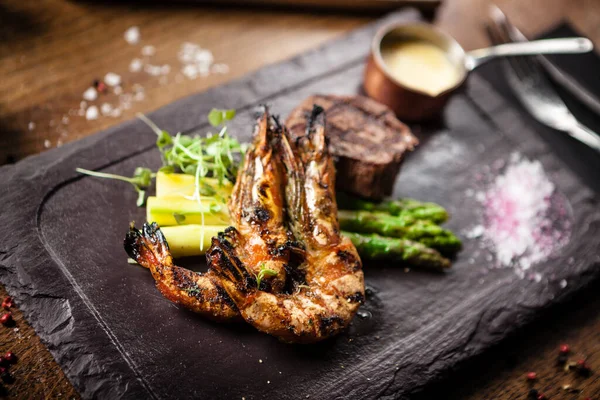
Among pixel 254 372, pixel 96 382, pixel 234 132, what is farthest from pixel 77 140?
pixel 254 372

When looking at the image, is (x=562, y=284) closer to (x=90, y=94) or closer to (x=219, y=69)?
(x=219, y=69)

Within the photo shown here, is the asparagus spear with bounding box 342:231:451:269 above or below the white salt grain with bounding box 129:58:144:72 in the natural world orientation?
below

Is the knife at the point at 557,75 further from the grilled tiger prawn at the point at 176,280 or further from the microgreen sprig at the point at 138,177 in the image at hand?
the grilled tiger prawn at the point at 176,280

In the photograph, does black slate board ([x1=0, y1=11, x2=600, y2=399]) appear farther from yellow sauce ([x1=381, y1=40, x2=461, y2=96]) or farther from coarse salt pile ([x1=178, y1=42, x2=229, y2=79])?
yellow sauce ([x1=381, y1=40, x2=461, y2=96])

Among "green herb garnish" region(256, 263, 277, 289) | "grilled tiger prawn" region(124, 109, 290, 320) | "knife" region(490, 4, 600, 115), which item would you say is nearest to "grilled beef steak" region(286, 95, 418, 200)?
"grilled tiger prawn" region(124, 109, 290, 320)

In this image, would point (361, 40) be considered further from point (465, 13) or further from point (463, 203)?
point (463, 203)
